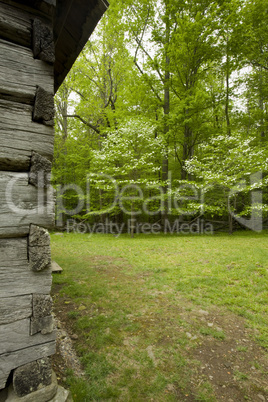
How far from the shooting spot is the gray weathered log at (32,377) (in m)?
1.65

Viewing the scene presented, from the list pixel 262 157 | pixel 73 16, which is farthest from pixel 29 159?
pixel 262 157

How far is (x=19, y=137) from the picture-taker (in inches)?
68.0

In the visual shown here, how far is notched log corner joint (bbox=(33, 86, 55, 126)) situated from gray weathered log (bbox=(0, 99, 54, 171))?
0.16ft

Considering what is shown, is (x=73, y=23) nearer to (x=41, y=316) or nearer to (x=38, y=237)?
(x=38, y=237)

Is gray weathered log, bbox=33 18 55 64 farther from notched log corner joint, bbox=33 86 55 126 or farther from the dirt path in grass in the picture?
the dirt path in grass

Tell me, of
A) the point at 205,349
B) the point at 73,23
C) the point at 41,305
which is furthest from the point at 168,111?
the point at 41,305

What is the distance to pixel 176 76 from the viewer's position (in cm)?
1304

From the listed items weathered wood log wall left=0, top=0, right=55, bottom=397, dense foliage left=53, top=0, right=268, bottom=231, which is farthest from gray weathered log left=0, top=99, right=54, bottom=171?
dense foliage left=53, top=0, right=268, bottom=231

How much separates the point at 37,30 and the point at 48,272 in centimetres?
215

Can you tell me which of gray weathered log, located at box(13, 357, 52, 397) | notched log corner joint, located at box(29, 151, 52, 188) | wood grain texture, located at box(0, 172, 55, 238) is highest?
notched log corner joint, located at box(29, 151, 52, 188)

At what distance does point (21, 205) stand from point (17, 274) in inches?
23.1

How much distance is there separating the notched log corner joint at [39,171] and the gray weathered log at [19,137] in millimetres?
63

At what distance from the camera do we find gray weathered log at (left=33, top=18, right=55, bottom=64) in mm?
1780

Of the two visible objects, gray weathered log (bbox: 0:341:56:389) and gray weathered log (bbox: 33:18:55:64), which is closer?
gray weathered log (bbox: 0:341:56:389)
